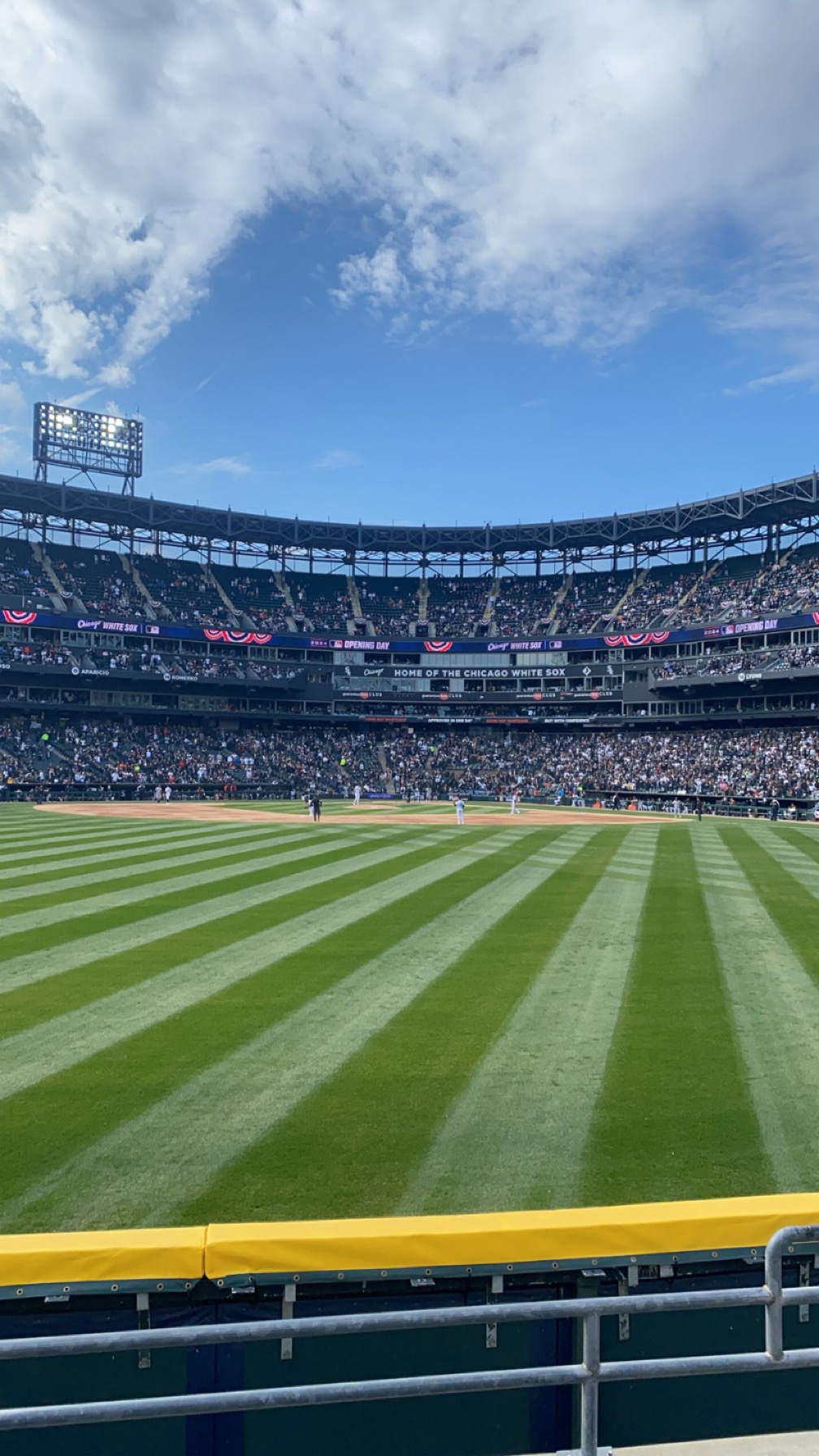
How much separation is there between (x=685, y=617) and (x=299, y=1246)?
6886 centimetres

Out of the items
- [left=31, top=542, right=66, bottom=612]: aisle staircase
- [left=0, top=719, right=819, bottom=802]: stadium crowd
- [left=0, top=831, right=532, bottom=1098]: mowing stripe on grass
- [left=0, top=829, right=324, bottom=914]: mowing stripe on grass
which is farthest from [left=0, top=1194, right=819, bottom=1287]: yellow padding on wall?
[left=31, top=542, right=66, bottom=612]: aisle staircase

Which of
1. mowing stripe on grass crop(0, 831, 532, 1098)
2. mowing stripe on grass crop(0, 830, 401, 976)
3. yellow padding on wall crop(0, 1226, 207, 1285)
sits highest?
yellow padding on wall crop(0, 1226, 207, 1285)

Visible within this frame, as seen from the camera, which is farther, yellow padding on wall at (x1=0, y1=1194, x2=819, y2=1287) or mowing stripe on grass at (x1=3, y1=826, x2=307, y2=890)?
mowing stripe on grass at (x1=3, y1=826, x2=307, y2=890)

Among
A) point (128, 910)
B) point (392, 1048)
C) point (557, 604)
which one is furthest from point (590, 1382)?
point (557, 604)

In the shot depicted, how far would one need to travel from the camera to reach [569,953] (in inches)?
500

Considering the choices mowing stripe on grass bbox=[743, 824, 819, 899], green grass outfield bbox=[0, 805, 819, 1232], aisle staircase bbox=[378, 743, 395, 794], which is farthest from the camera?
aisle staircase bbox=[378, 743, 395, 794]

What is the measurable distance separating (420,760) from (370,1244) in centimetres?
6655

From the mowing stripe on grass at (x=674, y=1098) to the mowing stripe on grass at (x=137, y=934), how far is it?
7.43 metres

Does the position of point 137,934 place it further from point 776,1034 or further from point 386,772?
point 386,772

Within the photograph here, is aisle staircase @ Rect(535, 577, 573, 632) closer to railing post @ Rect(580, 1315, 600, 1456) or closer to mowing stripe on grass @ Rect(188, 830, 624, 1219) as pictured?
mowing stripe on grass @ Rect(188, 830, 624, 1219)

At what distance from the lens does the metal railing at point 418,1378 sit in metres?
2.34

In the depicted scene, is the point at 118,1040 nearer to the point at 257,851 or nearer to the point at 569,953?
the point at 569,953

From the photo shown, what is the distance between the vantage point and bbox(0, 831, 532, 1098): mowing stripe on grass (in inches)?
332

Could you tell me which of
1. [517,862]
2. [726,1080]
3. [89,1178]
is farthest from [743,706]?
[89,1178]
